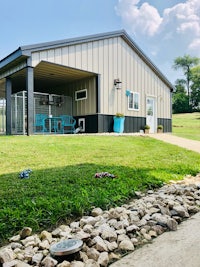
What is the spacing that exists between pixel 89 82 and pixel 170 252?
9.91 m

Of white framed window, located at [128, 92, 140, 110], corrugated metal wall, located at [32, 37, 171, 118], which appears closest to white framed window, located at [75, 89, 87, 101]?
corrugated metal wall, located at [32, 37, 171, 118]

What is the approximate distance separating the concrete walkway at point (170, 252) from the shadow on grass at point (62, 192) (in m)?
0.73

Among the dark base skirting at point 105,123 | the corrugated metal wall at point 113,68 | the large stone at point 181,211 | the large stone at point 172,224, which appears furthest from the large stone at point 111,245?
the dark base skirting at point 105,123

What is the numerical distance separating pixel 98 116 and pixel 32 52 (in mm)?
3613

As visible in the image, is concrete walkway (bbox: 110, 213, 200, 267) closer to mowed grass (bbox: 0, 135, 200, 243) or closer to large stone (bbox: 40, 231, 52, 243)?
large stone (bbox: 40, 231, 52, 243)

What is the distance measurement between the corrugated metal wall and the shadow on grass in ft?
19.8

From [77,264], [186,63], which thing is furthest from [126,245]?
[186,63]

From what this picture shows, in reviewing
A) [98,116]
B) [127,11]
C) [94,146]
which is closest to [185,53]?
[127,11]

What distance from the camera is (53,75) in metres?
11.1

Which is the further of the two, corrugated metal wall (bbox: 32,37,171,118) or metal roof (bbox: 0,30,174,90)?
corrugated metal wall (bbox: 32,37,171,118)

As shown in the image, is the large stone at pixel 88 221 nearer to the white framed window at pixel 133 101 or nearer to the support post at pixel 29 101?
the support post at pixel 29 101

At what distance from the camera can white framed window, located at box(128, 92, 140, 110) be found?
38.1ft

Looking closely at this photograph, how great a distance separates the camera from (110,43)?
10859mm

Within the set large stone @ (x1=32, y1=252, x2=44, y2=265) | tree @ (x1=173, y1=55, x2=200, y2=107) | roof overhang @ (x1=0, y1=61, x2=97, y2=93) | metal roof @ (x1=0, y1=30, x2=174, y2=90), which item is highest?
tree @ (x1=173, y1=55, x2=200, y2=107)
